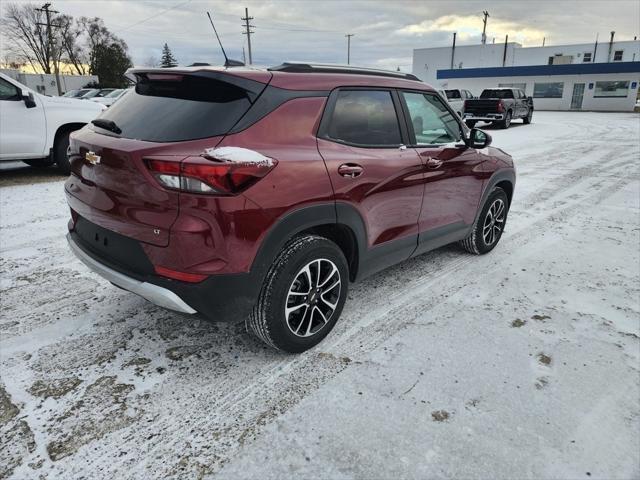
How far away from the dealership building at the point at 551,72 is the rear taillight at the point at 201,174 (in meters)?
42.8

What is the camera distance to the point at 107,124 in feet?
9.23

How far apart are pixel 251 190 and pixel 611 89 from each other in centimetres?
4358

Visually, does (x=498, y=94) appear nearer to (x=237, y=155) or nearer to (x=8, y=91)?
(x=8, y=91)

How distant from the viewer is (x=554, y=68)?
38406 millimetres

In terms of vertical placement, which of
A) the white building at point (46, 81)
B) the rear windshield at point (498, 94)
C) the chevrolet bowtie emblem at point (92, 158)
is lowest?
the chevrolet bowtie emblem at point (92, 158)

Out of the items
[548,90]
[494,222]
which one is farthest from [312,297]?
[548,90]

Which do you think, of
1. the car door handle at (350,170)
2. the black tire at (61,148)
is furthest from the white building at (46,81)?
the car door handle at (350,170)

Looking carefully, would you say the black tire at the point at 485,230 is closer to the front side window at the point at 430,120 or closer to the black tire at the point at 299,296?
the front side window at the point at 430,120

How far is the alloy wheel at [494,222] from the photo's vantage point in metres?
4.65

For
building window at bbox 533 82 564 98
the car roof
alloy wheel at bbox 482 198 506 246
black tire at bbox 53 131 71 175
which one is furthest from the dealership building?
the car roof

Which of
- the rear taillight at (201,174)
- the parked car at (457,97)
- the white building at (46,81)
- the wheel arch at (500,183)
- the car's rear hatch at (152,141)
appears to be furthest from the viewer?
the white building at (46,81)

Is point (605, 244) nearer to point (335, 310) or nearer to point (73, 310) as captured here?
point (335, 310)

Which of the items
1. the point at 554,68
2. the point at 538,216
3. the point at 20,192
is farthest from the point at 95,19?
the point at 538,216

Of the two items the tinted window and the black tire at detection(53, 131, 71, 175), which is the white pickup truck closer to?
the black tire at detection(53, 131, 71, 175)
